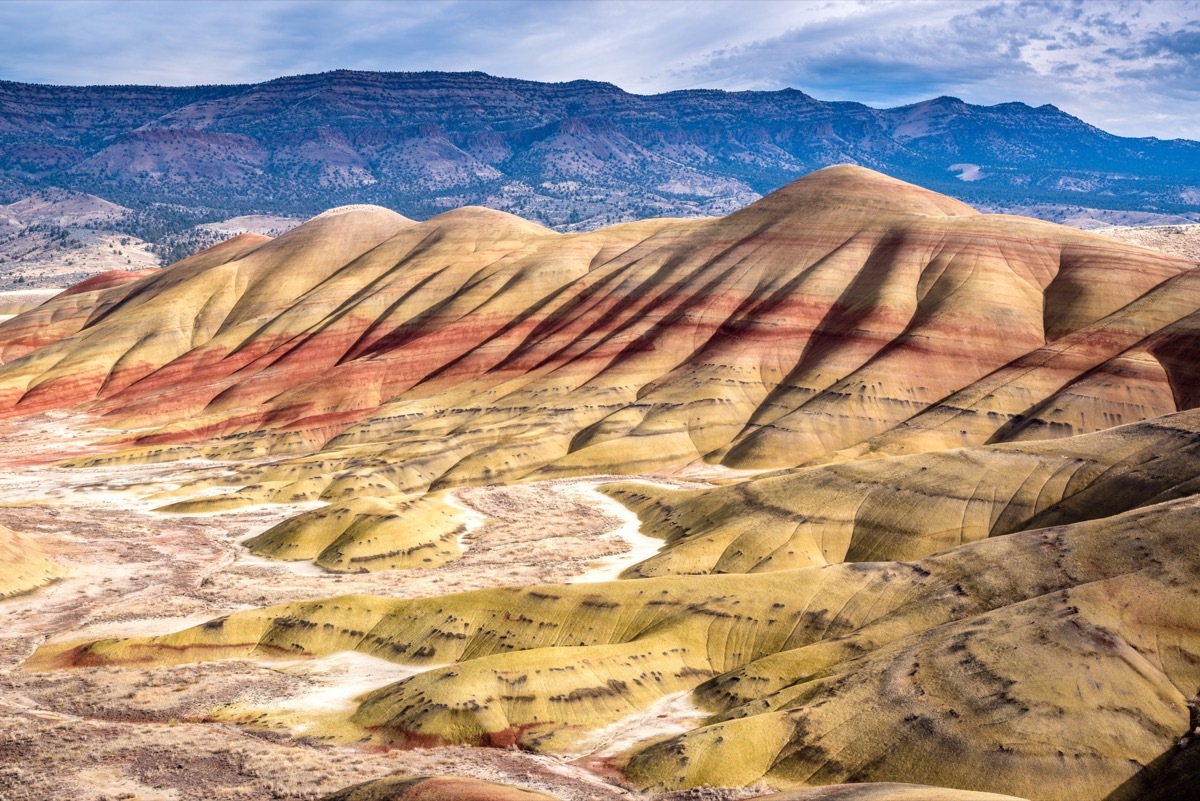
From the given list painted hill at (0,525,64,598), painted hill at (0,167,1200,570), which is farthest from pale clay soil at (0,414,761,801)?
painted hill at (0,167,1200,570)

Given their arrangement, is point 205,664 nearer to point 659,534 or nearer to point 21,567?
point 21,567

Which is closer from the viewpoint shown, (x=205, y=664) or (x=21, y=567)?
(x=205, y=664)

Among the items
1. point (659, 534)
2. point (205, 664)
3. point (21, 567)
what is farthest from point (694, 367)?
point (205, 664)

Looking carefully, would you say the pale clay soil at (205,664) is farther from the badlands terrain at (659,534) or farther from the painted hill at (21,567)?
the painted hill at (21,567)

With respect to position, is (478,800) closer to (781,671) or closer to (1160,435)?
(781,671)

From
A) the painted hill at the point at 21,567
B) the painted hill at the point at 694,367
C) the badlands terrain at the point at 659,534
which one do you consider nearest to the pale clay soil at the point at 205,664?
the badlands terrain at the point at 659,534
